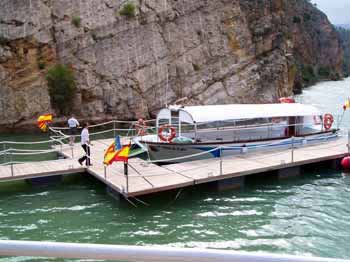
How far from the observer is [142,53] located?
40719 mm

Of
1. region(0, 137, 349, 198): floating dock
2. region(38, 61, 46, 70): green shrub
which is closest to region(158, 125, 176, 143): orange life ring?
region(0, 137, 349, 198): floating dock

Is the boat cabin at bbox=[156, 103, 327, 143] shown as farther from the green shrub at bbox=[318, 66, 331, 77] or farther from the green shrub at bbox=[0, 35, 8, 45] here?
the green shrub at bbox=[318, 66, 331, 77]

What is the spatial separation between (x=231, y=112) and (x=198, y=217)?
26.2 feet

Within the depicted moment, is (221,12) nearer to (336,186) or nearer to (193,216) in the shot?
(336,186)

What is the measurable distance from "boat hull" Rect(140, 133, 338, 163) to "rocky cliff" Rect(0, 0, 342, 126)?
2087 centimetres

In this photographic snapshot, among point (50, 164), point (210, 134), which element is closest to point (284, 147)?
point (210, 134)

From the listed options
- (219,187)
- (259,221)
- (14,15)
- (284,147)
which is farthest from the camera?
(14,15)

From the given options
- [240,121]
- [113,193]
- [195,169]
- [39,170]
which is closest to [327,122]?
[240,121]

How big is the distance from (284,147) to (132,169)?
8.99 meters

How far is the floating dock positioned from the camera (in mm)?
14008

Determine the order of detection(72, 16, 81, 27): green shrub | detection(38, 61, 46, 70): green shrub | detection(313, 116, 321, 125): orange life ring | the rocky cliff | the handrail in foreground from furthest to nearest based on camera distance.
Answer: detection(72, 16, 81, 27): green shrub, detection(38, 61, 46, 70): green shrub, the rocky cliff, detection(313, 116, 321, 125): orange life ring, the handrail in foreground

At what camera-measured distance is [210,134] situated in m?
20.1

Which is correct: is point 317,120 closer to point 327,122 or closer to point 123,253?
point 327,122

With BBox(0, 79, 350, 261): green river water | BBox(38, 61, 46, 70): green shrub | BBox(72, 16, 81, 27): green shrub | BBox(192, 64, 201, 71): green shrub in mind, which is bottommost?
BBox(0, 79, 350, 261): green river water
